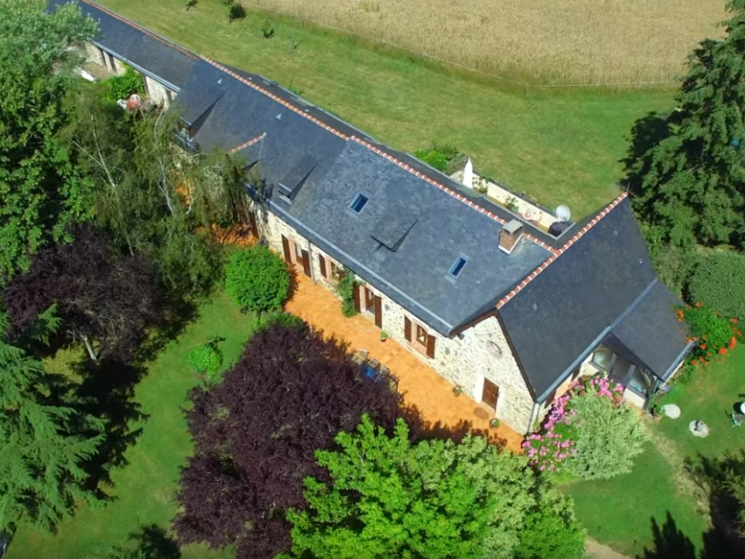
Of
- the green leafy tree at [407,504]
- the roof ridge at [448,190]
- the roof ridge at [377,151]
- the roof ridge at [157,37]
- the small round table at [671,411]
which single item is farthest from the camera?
the roof ridge at [157,37]

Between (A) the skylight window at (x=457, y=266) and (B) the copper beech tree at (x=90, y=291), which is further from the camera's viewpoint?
(A) the skylight window at (x=457, y=266)

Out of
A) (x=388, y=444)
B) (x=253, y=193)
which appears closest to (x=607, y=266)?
(x=388, y=444)

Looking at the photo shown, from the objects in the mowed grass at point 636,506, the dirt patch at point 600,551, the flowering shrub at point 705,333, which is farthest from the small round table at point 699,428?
the dirt patch at point 600,551

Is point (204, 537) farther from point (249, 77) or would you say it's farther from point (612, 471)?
point (249, 77)

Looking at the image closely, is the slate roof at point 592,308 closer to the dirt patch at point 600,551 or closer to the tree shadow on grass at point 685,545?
the dirt patch at point 600,551

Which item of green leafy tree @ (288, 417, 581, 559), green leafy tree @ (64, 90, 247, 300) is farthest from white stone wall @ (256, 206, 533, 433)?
green leafy tree @ (64, 90, 247, 300)

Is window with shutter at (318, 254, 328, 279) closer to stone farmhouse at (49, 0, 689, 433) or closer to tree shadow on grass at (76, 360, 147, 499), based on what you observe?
stone farmhouse at (49, 0, 689, 433)
